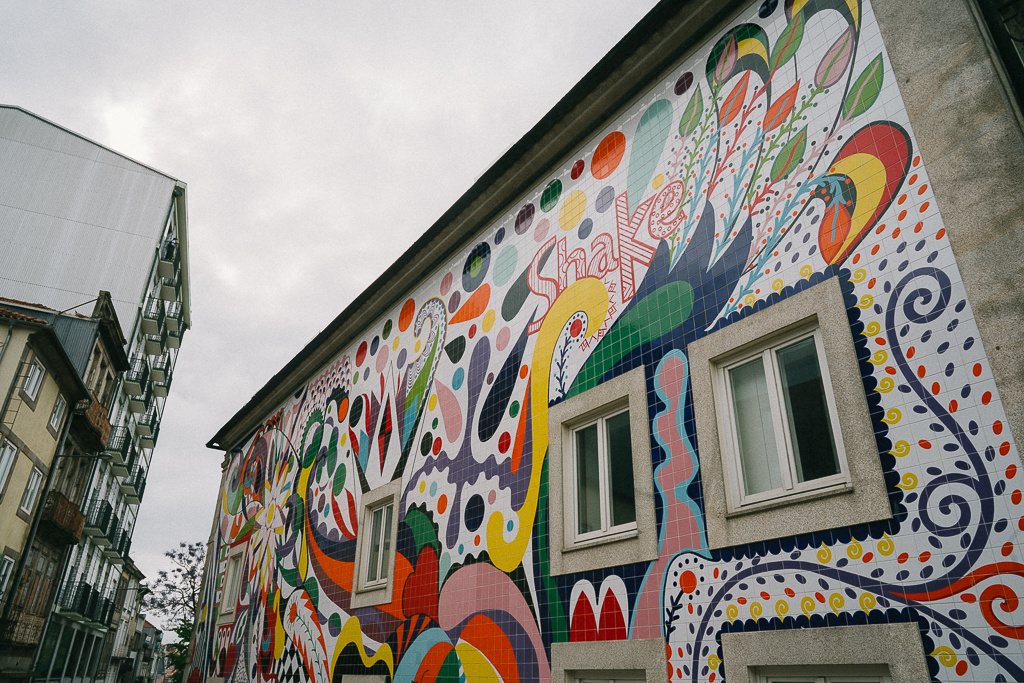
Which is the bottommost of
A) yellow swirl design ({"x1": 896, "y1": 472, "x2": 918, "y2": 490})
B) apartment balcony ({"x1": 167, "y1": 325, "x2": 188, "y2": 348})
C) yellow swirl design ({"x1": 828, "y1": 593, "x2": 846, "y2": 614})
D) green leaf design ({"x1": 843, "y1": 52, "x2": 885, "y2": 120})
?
yellow swirl design ({"x1": 828, "y1": 593, "x2": 846, "y2": 614})

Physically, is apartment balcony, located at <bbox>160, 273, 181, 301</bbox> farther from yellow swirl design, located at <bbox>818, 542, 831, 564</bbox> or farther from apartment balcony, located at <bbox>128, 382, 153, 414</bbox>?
yellow swirl design, located at <bbox>818, 542, 831, 564</bbox>

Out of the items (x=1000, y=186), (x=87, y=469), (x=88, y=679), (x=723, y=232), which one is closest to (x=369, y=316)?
(x=723, y=232)

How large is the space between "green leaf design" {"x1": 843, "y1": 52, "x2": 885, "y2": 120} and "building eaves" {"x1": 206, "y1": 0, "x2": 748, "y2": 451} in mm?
2266

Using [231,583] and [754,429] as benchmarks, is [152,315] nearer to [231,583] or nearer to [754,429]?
[231,583]

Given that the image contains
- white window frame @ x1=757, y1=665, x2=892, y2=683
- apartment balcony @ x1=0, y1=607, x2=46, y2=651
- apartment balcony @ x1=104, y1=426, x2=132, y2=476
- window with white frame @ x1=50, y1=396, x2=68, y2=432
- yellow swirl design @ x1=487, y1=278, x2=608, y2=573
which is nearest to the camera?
white window frame @ x1=757, y1=665, x2=892, y2=683

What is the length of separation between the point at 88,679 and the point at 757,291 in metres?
47.7

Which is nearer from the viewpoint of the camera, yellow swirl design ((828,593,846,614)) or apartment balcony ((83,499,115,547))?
yellow swirl design ((828,593,846,614))

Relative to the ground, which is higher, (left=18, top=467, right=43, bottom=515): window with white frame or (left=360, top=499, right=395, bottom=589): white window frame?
(left=18, top=467, right=43, bottom=515): window with white frame

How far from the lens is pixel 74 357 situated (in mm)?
28719

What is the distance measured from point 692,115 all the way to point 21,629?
102ft

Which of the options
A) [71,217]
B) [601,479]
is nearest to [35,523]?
[71,217]

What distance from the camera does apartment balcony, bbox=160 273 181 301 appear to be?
40844mm

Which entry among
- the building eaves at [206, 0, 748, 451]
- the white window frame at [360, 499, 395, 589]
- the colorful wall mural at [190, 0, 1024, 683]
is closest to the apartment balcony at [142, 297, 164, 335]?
the building eaves at [206, 0, 748, 451]

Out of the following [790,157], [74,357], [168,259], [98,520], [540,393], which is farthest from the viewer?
[168,259]
